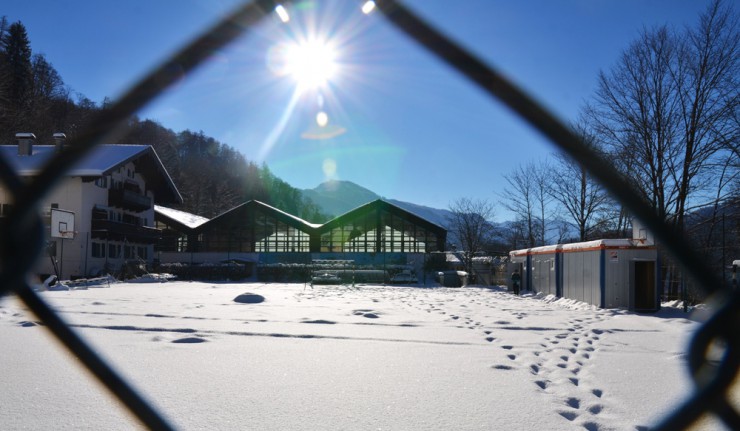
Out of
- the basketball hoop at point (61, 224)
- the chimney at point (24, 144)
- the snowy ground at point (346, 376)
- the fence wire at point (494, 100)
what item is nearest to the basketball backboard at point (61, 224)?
the basketball hoop at point (61, 224)

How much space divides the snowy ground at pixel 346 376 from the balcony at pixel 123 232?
1176 inches

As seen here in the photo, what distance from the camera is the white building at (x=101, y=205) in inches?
1331

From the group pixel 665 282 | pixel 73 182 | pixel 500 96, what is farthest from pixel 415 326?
pixel 73 182

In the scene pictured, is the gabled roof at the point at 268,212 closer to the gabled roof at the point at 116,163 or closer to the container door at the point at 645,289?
the gabled roof at the point at 116,163

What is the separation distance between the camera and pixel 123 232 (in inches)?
1543

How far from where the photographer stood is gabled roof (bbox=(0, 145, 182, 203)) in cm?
3325

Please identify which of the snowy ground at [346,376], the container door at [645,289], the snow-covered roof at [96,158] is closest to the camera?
the snowy ground at [346,376]

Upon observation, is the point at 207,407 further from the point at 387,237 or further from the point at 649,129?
the point at 387,237

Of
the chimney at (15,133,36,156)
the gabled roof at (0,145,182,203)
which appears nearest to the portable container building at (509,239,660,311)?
the gabled roof at (0,145,182,203)

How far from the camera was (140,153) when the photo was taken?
127 ft

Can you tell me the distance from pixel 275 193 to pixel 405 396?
99.4 meters

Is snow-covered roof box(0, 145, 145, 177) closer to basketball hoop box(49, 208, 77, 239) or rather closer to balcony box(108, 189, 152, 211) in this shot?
balcony box(108, 189, 152, 211)

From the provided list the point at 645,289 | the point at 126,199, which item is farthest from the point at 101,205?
the point at 645,289

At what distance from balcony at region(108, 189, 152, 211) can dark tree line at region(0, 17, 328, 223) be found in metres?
5.85
